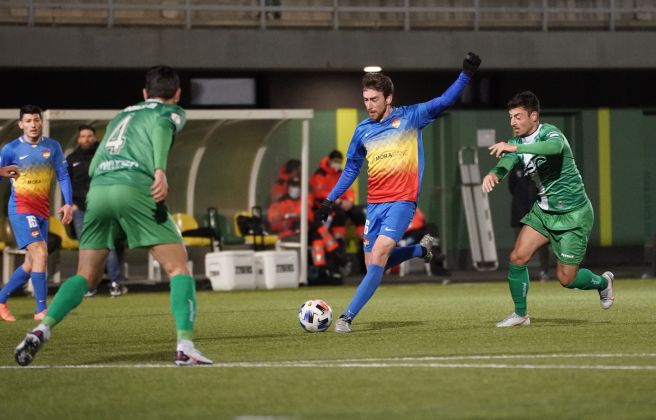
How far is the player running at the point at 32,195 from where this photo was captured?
13234 millimetres

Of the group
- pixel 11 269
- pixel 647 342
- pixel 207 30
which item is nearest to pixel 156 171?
pixel 647 342

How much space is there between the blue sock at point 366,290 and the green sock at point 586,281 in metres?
1.79

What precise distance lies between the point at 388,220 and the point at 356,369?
125 inches

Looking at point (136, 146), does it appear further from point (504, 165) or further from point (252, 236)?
point (252, 236)

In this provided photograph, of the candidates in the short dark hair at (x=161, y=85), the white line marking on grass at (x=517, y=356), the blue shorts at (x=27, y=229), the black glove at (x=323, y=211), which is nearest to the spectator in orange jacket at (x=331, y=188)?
the blue shorts at (x=27, y=229)

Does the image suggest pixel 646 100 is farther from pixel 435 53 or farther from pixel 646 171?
pixel 435 53

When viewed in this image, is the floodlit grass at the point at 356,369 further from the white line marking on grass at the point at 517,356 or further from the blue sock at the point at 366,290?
the blue sock at the point at 366,290

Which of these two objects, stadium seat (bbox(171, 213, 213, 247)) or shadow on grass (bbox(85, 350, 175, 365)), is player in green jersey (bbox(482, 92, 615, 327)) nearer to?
shadow on grass (bbox(85, 350, 175, 365))

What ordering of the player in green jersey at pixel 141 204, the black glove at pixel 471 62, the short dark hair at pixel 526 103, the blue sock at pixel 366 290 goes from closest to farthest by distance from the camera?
the player in green jersey at pixel 141 204 → the black glove at pixel 471 62 → the blue sock at pixel 366 290 → the short dark hair at pixel 526 103

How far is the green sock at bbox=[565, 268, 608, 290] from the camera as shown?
11.4 meters

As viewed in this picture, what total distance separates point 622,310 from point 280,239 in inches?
352

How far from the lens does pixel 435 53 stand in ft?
75.3

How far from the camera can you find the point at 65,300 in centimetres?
822

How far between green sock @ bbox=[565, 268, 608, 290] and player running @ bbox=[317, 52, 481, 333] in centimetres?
160
